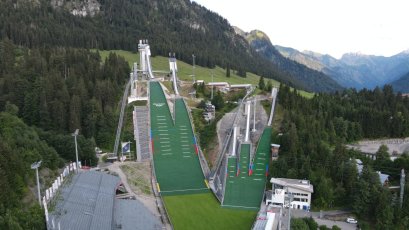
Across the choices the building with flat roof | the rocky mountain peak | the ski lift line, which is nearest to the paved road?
the building with flat roof

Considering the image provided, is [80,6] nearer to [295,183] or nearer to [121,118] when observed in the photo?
[121,118]

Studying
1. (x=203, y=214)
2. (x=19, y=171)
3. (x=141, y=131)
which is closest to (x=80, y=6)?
(x=141, y=131)

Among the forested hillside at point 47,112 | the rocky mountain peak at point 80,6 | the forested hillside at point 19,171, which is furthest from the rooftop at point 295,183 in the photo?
the rocky mountain peak at point 80,6

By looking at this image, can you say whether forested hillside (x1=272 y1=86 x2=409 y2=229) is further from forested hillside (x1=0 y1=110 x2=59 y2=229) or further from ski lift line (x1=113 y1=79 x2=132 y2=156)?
forested hillside (x1=0 y1=110 x2=59 y2=229)

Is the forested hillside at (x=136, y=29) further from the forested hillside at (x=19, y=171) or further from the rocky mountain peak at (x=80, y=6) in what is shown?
the forested hillside at (x=19, y=171)

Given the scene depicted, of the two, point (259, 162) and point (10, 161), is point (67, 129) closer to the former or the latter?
point (10, 161)

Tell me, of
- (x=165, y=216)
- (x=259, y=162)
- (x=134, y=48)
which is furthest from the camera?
(x=134, y=48)

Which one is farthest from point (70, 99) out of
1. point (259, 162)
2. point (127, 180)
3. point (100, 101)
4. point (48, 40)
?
point (48, 40)
